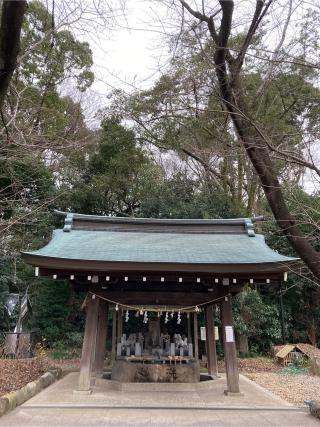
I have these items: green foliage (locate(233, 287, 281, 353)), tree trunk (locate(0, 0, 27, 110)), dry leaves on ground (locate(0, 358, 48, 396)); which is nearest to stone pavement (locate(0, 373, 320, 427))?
dry leaves on ground (locate(0, 358, 48, 396))

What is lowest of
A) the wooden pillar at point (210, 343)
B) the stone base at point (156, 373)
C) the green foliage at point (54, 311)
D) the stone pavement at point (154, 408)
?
the stone pavement at point (154, 408)

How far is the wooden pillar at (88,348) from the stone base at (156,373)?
141cm

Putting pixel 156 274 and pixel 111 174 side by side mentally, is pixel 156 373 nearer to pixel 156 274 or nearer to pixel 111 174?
pixel 156 274

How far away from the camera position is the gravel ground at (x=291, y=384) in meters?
8.27

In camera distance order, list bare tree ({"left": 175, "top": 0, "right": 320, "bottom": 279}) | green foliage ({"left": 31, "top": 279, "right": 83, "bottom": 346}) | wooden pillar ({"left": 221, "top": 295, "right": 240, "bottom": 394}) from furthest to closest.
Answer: green foliage ({"left": 31, "top": 279, "right": 83, "bottom": 346})
wooden pillar ({"left": 221, "top": 295, "right": 240, "bottom": 394})
bare tree ({"left": 175, "top": 0, "right": 320, "bottom": 279})

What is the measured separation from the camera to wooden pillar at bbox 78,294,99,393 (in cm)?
800

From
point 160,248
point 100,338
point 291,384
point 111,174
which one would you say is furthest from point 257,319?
point 111,174

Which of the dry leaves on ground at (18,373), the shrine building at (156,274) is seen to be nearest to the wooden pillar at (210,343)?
the shrine building at (156,274)

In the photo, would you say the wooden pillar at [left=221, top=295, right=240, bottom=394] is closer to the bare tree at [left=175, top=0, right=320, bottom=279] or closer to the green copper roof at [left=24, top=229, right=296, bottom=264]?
the green copper roof at [left=24, top=229, right=296, bottom=264]

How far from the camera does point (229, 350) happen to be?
825 cm

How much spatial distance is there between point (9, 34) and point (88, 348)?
21.7ft

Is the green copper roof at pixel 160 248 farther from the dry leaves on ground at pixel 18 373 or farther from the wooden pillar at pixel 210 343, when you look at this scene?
the dry leaves on ground at pixel 18 373

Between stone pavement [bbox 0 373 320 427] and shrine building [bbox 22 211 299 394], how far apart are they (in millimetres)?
507

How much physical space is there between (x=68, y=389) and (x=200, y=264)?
4.11 m
